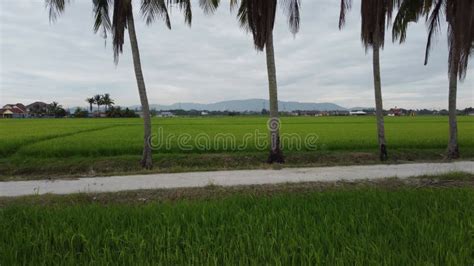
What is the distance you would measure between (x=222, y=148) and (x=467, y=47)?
978cm

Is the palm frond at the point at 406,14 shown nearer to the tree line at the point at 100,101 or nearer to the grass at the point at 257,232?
the grass at the point at 257,232

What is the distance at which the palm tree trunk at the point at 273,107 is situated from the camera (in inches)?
414

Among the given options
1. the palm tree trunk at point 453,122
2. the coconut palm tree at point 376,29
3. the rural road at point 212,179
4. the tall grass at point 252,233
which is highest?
the coconut palm tree at point 376,29

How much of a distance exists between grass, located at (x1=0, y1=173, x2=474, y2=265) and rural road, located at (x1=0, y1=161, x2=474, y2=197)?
2674mm

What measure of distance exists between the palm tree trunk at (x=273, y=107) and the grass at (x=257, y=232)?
5.60 m

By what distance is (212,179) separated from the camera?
8.35 meters

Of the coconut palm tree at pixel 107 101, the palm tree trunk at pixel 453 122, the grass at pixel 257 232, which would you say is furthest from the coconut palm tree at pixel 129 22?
the coconut palm tree at pixel 107 101

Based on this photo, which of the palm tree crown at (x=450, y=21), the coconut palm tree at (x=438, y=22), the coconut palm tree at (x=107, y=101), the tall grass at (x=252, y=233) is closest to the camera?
the tall grass at (x=252, y=233)

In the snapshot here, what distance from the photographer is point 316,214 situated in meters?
4.28

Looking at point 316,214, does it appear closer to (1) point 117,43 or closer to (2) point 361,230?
(2) point 361,230

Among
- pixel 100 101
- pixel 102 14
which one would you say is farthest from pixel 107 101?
pixel 102 14

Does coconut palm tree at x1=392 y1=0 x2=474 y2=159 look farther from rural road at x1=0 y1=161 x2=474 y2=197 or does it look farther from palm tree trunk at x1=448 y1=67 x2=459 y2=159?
rural road at x1=0 y1=161 x2=474 y2=197

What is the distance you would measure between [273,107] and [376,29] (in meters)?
4.63

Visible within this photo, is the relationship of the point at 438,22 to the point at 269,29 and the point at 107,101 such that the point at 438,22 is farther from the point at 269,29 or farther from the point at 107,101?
the point at 107,101
